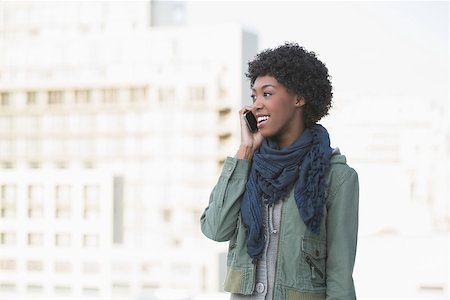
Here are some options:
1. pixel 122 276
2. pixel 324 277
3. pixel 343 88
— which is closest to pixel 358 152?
pixel 343 88

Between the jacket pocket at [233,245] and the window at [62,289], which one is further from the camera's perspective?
the window at [62,289]

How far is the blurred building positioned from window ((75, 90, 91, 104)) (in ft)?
0.16

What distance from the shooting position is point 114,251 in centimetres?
3122

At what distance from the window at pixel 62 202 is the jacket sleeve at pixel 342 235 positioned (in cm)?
3259

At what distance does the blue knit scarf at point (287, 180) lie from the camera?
3.70 ft

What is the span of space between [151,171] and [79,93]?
5339 millimetres

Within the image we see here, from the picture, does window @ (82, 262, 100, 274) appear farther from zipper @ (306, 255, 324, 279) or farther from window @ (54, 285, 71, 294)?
zipper @ (306, 255, 324, 279)

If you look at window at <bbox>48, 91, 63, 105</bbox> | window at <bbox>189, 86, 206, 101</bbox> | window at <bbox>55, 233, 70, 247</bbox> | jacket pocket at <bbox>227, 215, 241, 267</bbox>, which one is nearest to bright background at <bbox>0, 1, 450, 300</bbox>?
window at <bbox>48, 91, 63, 105</bbox>

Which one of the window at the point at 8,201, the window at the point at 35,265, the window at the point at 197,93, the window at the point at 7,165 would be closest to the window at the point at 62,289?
the window at the point at 35,265

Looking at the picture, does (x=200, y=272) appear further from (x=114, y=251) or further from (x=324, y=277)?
(x=324, y=277)

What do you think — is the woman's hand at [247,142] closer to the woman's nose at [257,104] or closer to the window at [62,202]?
the woman's nose at [257,104]

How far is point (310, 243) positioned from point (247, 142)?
204 mm

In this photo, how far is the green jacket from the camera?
1142mm

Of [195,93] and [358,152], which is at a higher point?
[195,93]
